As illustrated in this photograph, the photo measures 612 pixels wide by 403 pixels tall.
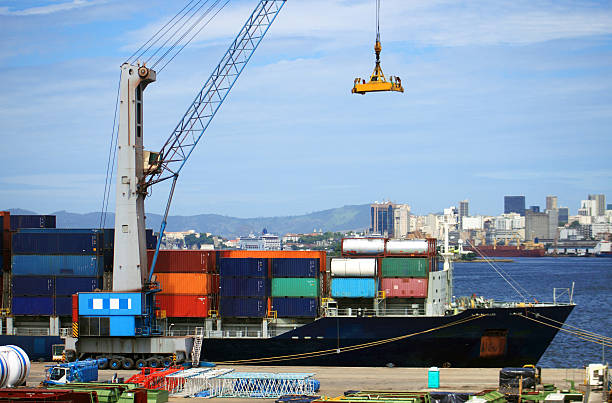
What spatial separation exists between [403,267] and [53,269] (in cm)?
1880

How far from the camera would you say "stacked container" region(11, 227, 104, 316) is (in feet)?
154

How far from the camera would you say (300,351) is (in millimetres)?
45656

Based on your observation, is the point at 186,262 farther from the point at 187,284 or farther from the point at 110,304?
the point at 110,304

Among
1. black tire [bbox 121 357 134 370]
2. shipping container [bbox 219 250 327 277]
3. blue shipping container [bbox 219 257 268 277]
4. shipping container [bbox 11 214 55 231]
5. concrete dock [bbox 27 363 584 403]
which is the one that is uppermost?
shipping container [bbox 11 214 55 231]

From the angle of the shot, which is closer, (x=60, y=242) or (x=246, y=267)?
(x=246, y=267)

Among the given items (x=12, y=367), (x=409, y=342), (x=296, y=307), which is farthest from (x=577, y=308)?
(x=12, y=367)

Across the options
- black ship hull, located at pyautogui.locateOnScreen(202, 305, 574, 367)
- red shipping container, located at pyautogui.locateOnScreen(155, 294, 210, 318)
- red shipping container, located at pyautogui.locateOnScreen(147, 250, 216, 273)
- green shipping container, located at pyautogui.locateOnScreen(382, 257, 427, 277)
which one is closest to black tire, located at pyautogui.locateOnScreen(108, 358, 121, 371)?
red shipping container, located at pyautogui.locateOnScreen(155, 294, 210, 318)

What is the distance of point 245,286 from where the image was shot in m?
45.5

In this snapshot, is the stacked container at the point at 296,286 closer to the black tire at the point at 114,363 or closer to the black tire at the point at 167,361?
the black tire at the point at 167,361

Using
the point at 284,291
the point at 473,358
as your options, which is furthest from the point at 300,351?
the point at 473,358

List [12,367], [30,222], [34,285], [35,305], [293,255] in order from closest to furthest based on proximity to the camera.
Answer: [12,367] → [34,285] → [35,305] → [293,255] → [30,222]

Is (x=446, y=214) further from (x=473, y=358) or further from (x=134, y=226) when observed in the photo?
(x=134, y=226)

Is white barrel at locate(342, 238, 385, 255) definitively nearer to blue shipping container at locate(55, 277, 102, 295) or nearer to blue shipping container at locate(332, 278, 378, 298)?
blue shipping container at locate(332, 278, 378, 298)

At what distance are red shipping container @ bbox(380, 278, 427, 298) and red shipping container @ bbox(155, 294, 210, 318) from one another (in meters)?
9.46
